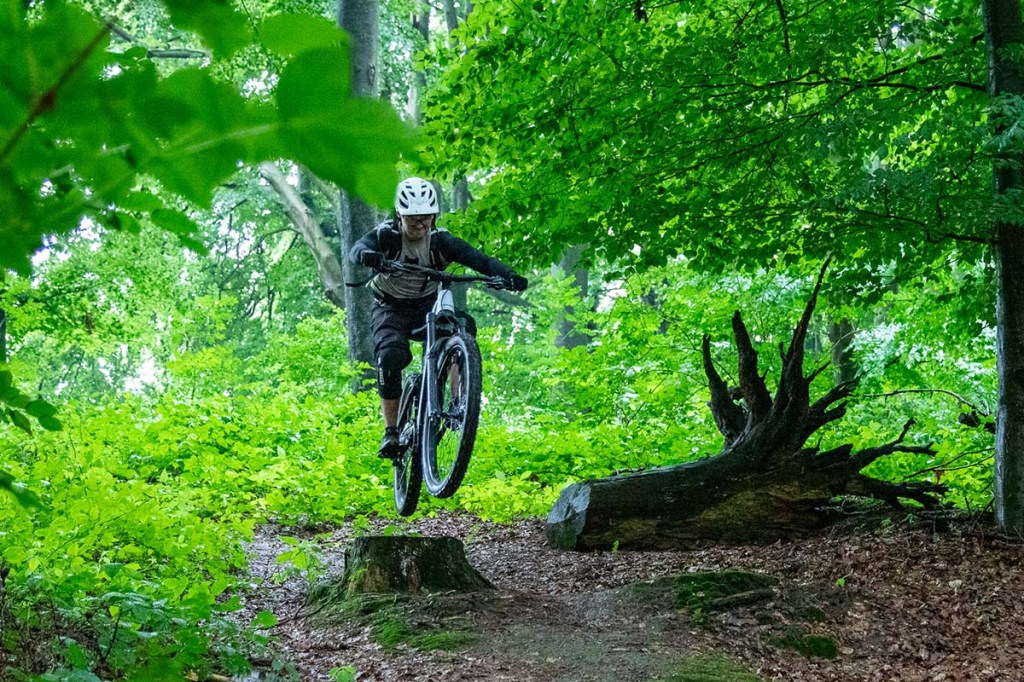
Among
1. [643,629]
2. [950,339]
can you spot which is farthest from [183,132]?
[950,339]

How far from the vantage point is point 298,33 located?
41 cm

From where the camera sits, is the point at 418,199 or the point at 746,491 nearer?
the point at 418,199

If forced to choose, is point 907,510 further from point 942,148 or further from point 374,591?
point 374,591

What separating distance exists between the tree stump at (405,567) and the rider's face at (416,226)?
2.01m

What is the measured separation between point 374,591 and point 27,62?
576 centimetres

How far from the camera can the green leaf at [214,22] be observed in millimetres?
417

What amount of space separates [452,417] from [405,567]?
53.2 inches

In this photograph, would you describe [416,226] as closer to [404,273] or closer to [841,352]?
[404,273]

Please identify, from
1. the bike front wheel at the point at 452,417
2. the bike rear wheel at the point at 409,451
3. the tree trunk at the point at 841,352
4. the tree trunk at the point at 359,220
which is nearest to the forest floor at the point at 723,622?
Result: the bike rear wheel at the point at 409,451

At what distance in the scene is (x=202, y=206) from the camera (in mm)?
493

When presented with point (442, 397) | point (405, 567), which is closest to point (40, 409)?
point (442, 397)

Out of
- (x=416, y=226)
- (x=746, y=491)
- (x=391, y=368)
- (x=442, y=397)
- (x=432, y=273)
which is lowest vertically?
(x=746, y=491)

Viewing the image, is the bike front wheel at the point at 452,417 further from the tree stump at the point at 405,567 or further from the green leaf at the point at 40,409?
the green leaf at the point at 40,409

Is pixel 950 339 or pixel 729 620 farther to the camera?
pixel 950 339
